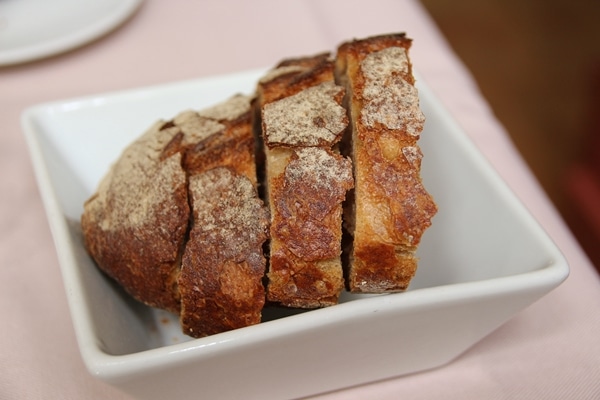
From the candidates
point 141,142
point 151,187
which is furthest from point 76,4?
point 151,187

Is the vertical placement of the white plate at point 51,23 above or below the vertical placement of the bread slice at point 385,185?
above

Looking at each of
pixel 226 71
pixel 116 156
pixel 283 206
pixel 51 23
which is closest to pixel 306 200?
pixel 283 206

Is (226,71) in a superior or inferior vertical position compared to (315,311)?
superior

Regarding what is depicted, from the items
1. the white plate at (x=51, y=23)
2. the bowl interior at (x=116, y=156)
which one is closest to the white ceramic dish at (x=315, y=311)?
the bowl interior at (x=116, y=156)

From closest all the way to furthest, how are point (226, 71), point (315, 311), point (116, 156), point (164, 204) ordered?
point (315, 311) → point (164, 204) → point (116, 156) → point (226, 71)

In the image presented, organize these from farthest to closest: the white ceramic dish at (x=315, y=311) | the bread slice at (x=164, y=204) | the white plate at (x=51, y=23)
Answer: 1. the white plate at (x=51, y=23)
2. the bread slice at (x=164, y=204)
3. the white ceramic dish at (x=315, y=311)

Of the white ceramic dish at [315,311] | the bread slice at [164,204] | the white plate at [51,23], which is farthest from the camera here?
the white plate at [51,23]

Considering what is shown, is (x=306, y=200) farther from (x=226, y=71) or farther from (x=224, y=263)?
(x=226, y=71)

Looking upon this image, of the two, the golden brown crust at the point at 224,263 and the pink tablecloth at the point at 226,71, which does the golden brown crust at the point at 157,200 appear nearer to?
the golden brown crust at the point at 224,263
